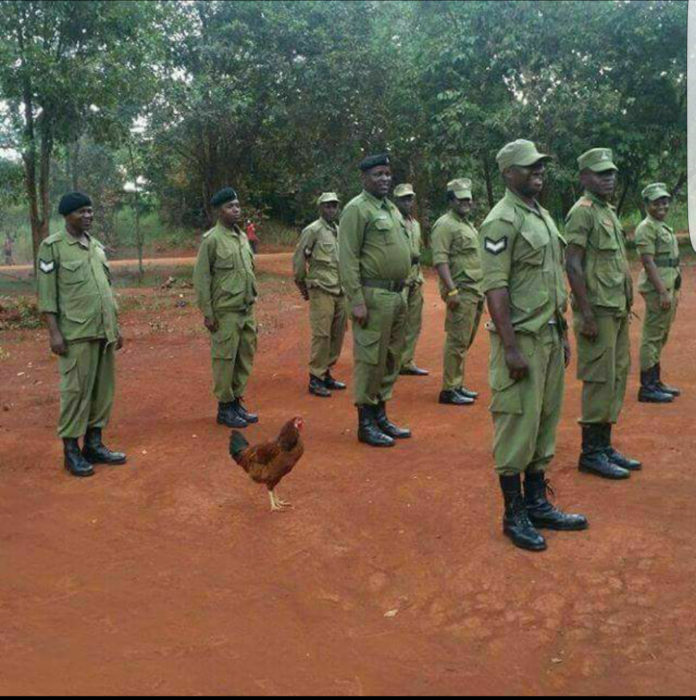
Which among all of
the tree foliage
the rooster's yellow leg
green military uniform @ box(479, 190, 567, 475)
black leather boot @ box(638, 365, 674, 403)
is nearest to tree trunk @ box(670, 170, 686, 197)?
the tree foliage

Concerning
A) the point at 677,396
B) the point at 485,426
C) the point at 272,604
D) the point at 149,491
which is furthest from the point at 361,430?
the point at 677,396

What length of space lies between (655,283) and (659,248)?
37 cm

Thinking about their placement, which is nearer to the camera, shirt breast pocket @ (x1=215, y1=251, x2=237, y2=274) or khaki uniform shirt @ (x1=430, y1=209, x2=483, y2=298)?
shirt breast pocket @ (x1=215, y1=251, x2=237, y2=274)

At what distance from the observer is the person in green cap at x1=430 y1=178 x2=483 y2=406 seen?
736 centimetres

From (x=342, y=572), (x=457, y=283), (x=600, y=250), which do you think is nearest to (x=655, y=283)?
(x=457, y=283)

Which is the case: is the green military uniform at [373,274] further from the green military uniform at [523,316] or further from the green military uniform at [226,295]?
the green military uniform at [523,316]

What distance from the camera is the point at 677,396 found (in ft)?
24.2

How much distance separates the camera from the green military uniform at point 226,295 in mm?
6707

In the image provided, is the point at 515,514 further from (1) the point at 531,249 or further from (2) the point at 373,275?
(2) the point at 373,275

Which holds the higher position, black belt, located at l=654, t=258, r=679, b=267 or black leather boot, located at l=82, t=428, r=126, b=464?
black belt, located at l=654, t=258, r=679, b=267

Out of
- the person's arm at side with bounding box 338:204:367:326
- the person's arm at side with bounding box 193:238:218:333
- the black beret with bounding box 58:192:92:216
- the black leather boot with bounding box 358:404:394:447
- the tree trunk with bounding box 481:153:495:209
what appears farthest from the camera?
the tree trunk with bounding box 481:153:495:209

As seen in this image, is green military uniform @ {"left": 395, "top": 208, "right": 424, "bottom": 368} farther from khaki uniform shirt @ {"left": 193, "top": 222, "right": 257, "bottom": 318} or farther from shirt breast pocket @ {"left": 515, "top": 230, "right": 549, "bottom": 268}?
shirt breast pocket @ {"left": 515, "top": 230, "right": 549, "bottom": 268}

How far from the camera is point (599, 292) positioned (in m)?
5.00

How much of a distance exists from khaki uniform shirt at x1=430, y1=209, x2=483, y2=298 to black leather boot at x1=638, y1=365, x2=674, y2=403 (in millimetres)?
1697
